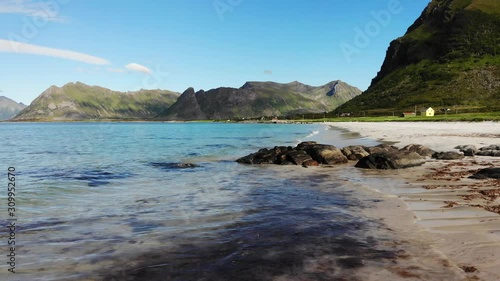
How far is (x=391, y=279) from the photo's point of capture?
7.16 m

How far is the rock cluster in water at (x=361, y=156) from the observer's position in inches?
953

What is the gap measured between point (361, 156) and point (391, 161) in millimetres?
5646

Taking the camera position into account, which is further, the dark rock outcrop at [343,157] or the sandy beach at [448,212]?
the dark rock outcrop at [343,157]

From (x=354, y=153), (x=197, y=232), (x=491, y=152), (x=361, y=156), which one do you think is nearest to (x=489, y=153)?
(x=491, y=152)

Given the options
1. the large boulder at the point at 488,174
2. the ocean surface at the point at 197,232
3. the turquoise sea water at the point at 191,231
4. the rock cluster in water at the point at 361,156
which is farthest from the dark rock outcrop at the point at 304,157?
the large boulder at the point at 488,174

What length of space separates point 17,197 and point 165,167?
13014 mm

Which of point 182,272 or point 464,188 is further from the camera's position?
point 464,188

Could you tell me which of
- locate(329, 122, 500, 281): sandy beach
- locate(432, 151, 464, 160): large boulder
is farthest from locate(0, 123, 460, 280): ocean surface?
locate(432, 151, 464, 160): large boulder

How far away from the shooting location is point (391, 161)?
938 inches

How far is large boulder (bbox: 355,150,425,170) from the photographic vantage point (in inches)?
936

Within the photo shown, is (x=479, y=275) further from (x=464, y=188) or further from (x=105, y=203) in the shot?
(x=105, y=203)

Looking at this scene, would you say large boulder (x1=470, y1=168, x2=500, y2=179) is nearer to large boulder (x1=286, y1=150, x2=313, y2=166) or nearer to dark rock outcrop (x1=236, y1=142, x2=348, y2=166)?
dark rock outcrop (x1=236, y1=142, x2=348, y2=166)

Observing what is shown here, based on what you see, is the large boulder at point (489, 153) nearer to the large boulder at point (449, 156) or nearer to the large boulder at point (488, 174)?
the large boulder at point (449, 156)

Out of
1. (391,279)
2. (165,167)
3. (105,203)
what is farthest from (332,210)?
(165,167)
